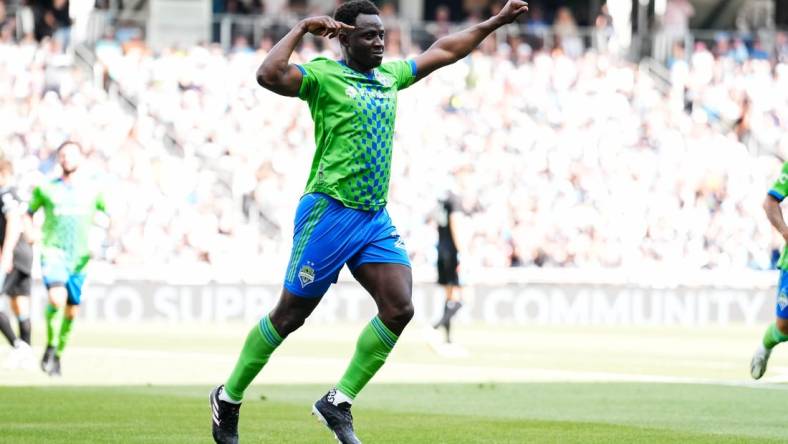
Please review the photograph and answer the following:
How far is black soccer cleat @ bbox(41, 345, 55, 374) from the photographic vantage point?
15.9 meters

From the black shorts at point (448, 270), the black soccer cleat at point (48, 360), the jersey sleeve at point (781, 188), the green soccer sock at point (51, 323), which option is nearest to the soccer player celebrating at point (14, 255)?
the green soccer sock at point (51, 323)

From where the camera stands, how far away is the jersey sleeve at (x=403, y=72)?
958cm

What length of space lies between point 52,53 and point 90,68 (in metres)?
1.10

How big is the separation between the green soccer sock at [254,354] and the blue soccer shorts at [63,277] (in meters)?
7.40

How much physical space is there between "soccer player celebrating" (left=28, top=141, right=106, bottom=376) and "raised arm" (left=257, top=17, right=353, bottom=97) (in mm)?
7774

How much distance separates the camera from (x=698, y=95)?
35.4 meters

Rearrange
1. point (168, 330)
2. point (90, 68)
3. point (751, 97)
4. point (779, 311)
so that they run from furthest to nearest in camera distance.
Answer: point (751, 97) → point (90, 68) → point (168, 330) → point (779, 311)

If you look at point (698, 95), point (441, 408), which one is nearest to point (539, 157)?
point (698, 95)

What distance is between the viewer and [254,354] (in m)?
9.30

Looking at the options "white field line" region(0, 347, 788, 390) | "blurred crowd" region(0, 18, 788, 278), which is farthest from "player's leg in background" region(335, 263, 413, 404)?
"blurred crowd" region(0, 18, 788, 278)

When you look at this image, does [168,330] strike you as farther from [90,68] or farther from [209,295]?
[90,68]

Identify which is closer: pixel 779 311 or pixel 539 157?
pixel 779 311

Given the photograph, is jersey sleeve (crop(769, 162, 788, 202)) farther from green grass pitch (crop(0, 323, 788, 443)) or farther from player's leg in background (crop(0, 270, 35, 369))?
player's leg in background (crop(0, 270, 35, 369))

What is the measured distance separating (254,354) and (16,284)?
950 centimetres
